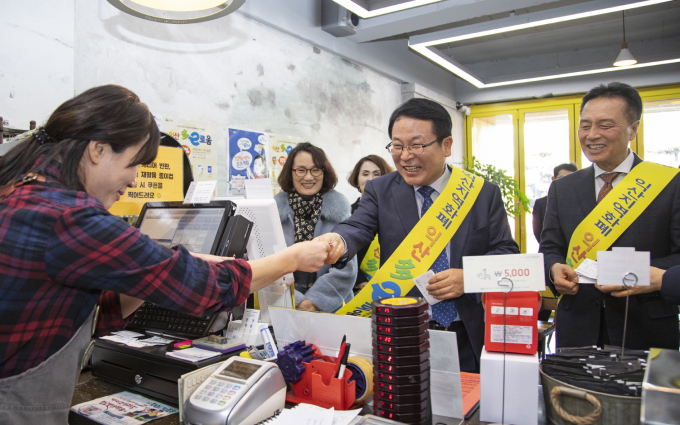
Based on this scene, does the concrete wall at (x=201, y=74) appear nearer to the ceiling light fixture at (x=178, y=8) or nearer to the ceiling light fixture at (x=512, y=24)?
the ceiling light fixture at (x=512, y=24)

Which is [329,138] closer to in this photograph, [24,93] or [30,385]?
[24,93]

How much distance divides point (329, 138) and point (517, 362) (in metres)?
4.27

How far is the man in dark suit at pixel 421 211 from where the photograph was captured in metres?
1.70

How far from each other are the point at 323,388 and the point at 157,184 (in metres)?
1.51

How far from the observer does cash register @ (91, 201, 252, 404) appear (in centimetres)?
124

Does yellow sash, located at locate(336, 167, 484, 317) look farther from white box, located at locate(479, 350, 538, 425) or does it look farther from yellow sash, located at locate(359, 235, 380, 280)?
white box, located at locate(479, 350, 538, 425)

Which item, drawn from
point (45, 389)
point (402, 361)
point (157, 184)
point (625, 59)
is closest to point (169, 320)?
point (45, 389)

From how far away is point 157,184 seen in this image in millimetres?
2223

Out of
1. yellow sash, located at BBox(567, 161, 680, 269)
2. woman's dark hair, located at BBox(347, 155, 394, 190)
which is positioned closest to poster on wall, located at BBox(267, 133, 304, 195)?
woman's dark hair, located at BBox(347, 155, 394, 190)

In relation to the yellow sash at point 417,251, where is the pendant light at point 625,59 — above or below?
above

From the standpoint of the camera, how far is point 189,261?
1003mm

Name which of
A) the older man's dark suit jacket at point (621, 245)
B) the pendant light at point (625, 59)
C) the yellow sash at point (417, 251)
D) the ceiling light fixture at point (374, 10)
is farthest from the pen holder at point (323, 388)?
the pendant light at point (625, 59)

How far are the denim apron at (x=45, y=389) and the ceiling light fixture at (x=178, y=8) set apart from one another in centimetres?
117

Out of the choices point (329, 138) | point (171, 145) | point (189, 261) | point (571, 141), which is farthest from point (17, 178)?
point (571, 141)
